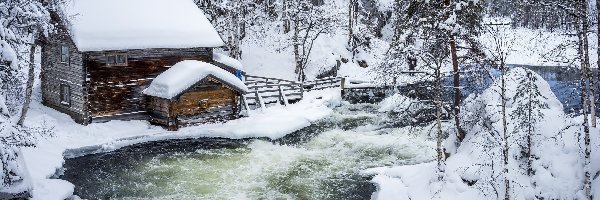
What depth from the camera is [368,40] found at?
47.0m

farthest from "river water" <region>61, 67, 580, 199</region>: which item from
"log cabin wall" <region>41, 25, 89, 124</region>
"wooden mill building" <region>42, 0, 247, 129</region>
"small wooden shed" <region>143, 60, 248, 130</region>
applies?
"log cabin wall" <region>41, 25, 89, 124</region>

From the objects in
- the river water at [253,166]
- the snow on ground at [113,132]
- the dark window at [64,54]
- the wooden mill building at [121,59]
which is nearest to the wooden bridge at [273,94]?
the snow on ground at [113,132]

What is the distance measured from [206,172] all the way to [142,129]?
717 centimetres

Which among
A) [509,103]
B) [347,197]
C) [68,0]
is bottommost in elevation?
[347,197]

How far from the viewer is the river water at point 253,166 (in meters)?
16.4

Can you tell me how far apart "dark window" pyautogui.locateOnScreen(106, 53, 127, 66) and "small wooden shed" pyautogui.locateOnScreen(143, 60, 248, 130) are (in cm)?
177

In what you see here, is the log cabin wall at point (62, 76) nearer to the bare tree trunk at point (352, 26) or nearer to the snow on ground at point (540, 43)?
the snow on ground at point (540, 43)

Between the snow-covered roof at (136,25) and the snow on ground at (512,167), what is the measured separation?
1430 cm

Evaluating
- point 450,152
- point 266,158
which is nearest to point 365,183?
point 450,152

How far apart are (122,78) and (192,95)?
358cm

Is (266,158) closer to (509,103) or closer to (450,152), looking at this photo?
(450,152)

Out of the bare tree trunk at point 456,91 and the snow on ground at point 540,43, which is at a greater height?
the snow on ground at point 540,43

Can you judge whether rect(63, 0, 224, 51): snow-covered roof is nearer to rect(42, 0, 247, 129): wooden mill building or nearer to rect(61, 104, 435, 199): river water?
rect(42, 0, 247, 129): wooden mill building

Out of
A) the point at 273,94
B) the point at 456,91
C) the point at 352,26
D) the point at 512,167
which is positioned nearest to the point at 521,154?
the point at 512,167
